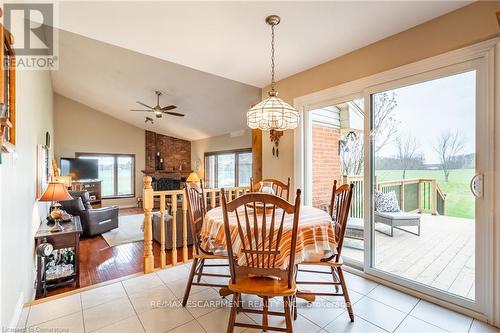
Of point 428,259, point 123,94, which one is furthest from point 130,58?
point 428,259

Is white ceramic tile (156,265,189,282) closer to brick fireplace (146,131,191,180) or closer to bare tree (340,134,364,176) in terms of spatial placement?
bare tree (340,134,364,176)

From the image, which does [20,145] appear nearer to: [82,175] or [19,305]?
[19,305]

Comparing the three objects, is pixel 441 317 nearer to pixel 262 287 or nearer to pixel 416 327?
pixel 416 327

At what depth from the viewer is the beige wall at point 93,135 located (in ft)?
24.3

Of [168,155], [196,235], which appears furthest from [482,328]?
[168,155]

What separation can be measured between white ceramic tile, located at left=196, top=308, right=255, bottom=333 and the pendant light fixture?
1.72 meters

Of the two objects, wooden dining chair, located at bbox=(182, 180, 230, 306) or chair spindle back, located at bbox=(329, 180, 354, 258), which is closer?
chair spindle back, located at bbox=(329, 180, 354, 258)

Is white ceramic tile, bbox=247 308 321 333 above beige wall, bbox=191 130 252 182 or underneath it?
underneath

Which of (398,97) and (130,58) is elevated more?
(130,58)

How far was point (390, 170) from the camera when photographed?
2561 mm

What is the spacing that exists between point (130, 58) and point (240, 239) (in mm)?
3803

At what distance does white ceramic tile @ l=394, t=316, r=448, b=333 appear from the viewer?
173 cm

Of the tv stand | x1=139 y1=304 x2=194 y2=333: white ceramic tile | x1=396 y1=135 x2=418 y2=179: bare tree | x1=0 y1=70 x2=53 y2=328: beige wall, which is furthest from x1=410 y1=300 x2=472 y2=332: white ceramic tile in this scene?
the tv stand

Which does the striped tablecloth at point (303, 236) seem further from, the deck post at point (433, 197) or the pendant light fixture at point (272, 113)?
the deck post at point (433, 197)
